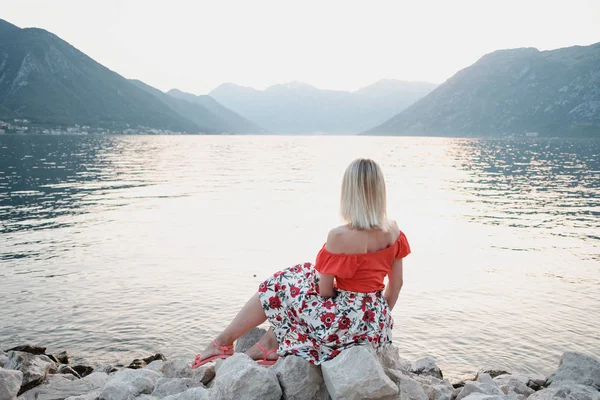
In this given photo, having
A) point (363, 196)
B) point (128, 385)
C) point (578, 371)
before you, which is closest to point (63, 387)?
point (128, 385)

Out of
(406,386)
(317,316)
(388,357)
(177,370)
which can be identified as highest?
(317,316)

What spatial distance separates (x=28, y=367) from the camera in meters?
6.92

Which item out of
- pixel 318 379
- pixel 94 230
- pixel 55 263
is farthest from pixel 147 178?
pixel 318 379

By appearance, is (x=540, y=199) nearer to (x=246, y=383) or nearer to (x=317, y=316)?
(x=317, y=316)

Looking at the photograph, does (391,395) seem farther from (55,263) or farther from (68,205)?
(68,205)

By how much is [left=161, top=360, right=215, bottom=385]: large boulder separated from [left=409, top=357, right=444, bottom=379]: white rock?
12.0ft

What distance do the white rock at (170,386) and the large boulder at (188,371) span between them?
0.31 metres

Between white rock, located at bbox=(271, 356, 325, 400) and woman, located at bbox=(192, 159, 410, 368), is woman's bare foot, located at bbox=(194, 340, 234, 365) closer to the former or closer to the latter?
woman, located at bbox=(192, 159, 410, 368)

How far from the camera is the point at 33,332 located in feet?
33.2

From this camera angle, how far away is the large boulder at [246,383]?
502cm

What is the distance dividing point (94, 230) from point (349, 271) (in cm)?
1737

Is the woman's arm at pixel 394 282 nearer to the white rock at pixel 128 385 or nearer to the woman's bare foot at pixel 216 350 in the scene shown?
the woman's bare foot at pixel 216 350

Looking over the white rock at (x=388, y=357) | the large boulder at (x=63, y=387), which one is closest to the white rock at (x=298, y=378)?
the white rock at (x=388, y=357)

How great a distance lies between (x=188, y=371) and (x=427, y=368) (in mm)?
4046
